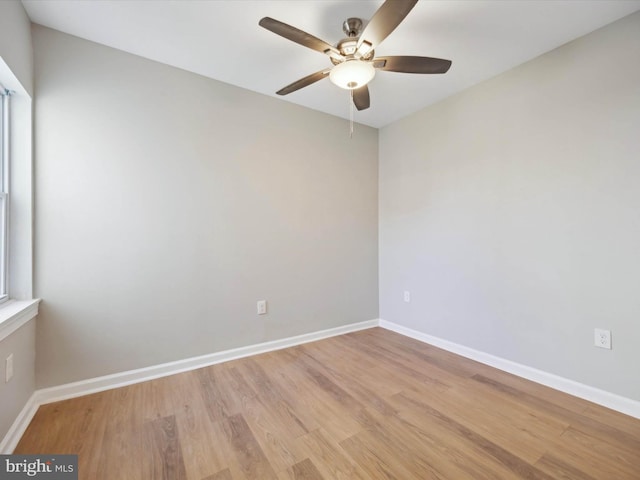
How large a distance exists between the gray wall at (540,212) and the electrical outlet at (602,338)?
0.03m

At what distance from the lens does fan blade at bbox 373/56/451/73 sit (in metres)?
1.57

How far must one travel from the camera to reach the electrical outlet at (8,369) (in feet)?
4.66

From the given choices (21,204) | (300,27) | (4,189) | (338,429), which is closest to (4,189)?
(4,189)

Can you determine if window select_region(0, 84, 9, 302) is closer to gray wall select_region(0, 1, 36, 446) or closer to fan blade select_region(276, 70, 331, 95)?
gray wall select_region(0, 1, 36, 446)

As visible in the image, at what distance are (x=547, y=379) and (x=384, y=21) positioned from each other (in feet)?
8.52

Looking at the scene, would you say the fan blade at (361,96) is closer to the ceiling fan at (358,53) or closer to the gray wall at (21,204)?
the ceiling fan at (358,53)

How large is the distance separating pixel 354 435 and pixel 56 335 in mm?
2029

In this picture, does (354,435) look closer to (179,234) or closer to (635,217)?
(179,234)

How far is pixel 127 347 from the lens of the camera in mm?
2059

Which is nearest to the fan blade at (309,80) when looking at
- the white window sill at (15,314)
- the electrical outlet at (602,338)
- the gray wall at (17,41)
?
the gray wall at (17,41)

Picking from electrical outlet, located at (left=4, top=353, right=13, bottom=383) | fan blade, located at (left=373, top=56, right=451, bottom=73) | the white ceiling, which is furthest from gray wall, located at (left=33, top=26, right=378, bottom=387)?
fan blade, located at (left=373, top=56, right=451, bottom=73)

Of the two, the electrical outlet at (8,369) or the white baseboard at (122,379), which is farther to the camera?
the white baseboard at (122,379)

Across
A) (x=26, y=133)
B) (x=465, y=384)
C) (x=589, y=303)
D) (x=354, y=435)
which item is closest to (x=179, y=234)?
(x=26, y=133)

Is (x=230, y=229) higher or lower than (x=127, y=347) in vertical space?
higher
